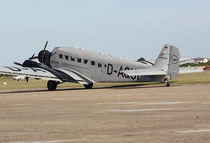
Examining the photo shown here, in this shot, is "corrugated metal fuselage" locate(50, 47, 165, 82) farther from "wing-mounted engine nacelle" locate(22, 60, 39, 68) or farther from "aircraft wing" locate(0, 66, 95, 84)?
"wing-mounted engine nacelle" locate(22, 60, 39, 68)

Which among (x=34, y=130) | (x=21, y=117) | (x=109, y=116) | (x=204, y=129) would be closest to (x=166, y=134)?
(x=204, y=129)

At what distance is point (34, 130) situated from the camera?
1387 centimetres

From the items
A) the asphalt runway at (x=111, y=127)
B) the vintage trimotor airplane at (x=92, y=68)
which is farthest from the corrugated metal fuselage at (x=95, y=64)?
the asphalt runway at (x=111, y=127)

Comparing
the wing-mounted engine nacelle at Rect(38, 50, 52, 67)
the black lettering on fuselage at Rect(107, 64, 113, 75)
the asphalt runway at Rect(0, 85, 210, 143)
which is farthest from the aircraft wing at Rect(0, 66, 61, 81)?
the asphalt runway at Rect(0, 85, 210, 143)

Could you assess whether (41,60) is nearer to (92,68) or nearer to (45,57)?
(45,57)

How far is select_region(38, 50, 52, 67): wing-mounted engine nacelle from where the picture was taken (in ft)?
153

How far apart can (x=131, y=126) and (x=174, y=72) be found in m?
29.9

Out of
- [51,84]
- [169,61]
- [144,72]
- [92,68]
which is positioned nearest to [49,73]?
[51,84]

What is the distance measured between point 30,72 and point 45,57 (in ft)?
17.4

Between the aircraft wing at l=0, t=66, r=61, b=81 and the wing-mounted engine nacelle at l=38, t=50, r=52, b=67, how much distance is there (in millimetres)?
2922

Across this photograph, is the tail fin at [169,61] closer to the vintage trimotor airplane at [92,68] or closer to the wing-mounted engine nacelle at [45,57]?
the vintage trimotor airplane at [92,68]

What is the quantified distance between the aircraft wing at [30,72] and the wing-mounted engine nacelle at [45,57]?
2922 mm

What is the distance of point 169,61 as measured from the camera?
4409cm

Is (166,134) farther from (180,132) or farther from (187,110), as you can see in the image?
(187,110)
